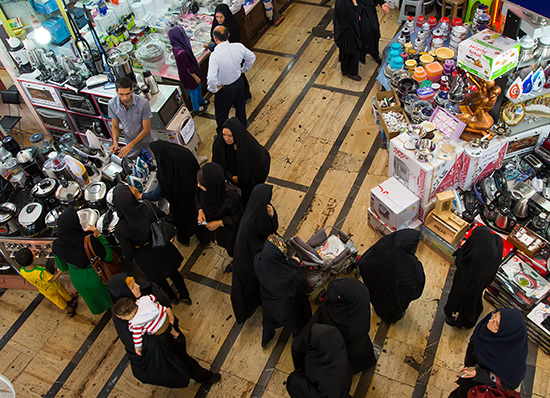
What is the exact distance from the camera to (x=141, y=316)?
3453mm

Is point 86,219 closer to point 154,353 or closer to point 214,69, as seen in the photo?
point 154,353

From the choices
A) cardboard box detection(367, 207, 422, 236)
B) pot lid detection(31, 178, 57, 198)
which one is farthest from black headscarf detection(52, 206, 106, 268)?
cardboard box detection(367, 207, 422, 236)

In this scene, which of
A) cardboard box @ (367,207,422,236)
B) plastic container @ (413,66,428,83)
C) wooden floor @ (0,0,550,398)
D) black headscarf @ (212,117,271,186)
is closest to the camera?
wooden floor @ (0,0,550,398)

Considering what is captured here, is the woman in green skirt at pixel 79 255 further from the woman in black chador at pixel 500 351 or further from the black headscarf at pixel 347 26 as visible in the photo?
the black headscarf at pixel 347 26

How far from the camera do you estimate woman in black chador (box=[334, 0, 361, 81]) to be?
A: 636cm

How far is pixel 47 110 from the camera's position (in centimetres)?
643

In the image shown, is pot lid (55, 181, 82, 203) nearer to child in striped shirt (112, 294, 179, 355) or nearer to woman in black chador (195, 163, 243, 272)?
woman in black chador (195, 163, 243, 272)

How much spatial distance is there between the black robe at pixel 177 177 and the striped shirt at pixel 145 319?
1.50 meters

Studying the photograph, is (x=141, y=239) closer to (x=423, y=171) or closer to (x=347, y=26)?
(x=423, y=171)

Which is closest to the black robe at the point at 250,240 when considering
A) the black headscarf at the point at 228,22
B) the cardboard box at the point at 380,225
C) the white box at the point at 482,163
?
the cardboard box at the point at 380,225

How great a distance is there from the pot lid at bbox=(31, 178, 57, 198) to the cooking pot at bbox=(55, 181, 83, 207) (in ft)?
0.25

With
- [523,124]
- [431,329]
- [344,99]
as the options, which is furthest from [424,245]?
[344,99]

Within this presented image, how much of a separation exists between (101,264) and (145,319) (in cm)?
118

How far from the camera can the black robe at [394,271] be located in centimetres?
380
